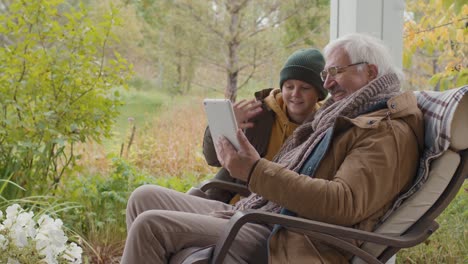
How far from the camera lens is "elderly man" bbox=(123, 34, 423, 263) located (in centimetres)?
228

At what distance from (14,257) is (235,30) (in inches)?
127

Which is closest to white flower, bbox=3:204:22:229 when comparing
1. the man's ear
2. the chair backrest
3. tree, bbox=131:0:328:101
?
the chair backrest

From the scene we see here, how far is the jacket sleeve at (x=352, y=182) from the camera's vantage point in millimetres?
2260

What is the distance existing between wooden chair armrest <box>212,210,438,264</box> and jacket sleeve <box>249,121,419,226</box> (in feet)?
0.20

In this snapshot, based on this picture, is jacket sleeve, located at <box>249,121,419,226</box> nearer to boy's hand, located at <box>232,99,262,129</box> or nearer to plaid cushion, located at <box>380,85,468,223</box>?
plaid cushion, located at <box>380,85,468,223</box>

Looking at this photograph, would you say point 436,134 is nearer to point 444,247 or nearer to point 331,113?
point 331,113

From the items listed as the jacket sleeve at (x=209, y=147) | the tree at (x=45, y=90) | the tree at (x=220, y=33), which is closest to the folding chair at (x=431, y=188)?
the jacket sleeve at (x=209, y=147)

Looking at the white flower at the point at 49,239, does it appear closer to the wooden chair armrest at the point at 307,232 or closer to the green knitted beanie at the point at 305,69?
the wooden chair armrest at the point at 307,232

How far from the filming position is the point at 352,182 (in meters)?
2.27

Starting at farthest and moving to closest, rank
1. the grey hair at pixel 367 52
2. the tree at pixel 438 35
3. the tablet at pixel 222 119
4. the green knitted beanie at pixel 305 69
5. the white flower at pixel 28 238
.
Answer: the tree at pixel 438 35
the green knitted beanie at pixel 305 69
the grey hair at pixel 367 52
the tablet at pixel 222 119
the white flower at pixel 28 238

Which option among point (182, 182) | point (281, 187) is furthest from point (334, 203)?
point (182, 182)

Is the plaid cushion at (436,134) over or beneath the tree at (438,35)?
beneath

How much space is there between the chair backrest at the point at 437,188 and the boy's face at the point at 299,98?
2.12 ft

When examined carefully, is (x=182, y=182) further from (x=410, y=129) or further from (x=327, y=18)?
(x=410, y=129)
